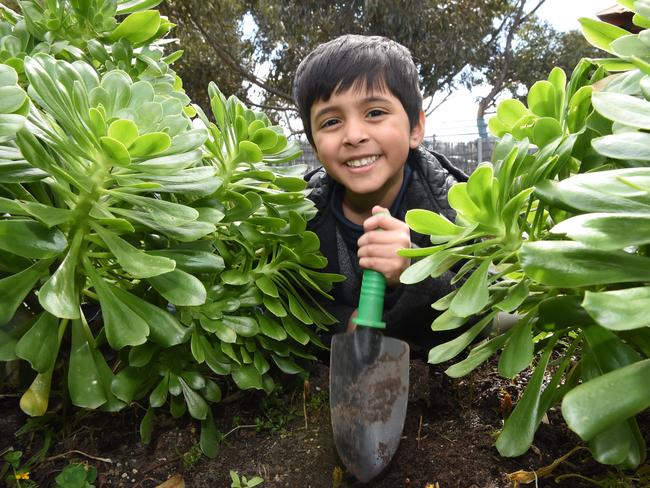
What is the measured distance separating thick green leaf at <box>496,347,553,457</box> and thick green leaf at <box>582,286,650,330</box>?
0.35m

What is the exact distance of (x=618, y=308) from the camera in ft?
1.91

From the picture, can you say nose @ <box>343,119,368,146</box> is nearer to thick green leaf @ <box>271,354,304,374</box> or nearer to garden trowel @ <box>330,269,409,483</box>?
garden trowel @ <box>330,269,409,483</box>

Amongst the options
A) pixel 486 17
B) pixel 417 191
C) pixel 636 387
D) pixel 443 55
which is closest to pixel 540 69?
pixel 486 17

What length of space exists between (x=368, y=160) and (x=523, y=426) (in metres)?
0.93

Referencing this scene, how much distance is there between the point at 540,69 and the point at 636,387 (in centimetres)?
1921

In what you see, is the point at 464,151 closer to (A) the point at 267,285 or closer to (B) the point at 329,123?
(B) the point at 329,123

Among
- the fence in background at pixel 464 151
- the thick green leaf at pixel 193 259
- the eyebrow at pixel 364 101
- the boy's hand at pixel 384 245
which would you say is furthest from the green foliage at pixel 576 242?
the fence in background at pixel 464 151

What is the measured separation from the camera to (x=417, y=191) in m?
1.79

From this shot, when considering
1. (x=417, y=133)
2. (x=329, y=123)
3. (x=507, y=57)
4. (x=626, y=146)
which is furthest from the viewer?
(x=507, y=57)

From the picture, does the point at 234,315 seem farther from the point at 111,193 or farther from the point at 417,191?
the point at 417,191

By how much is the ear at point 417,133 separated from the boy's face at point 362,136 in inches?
7.2

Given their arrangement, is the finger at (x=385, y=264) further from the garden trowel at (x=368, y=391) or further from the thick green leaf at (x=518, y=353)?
the thick green leaf at (x=518, y=353)

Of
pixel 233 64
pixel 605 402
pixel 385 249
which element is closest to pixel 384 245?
pixel 385 249

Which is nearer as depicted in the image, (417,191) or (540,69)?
(417,191)
